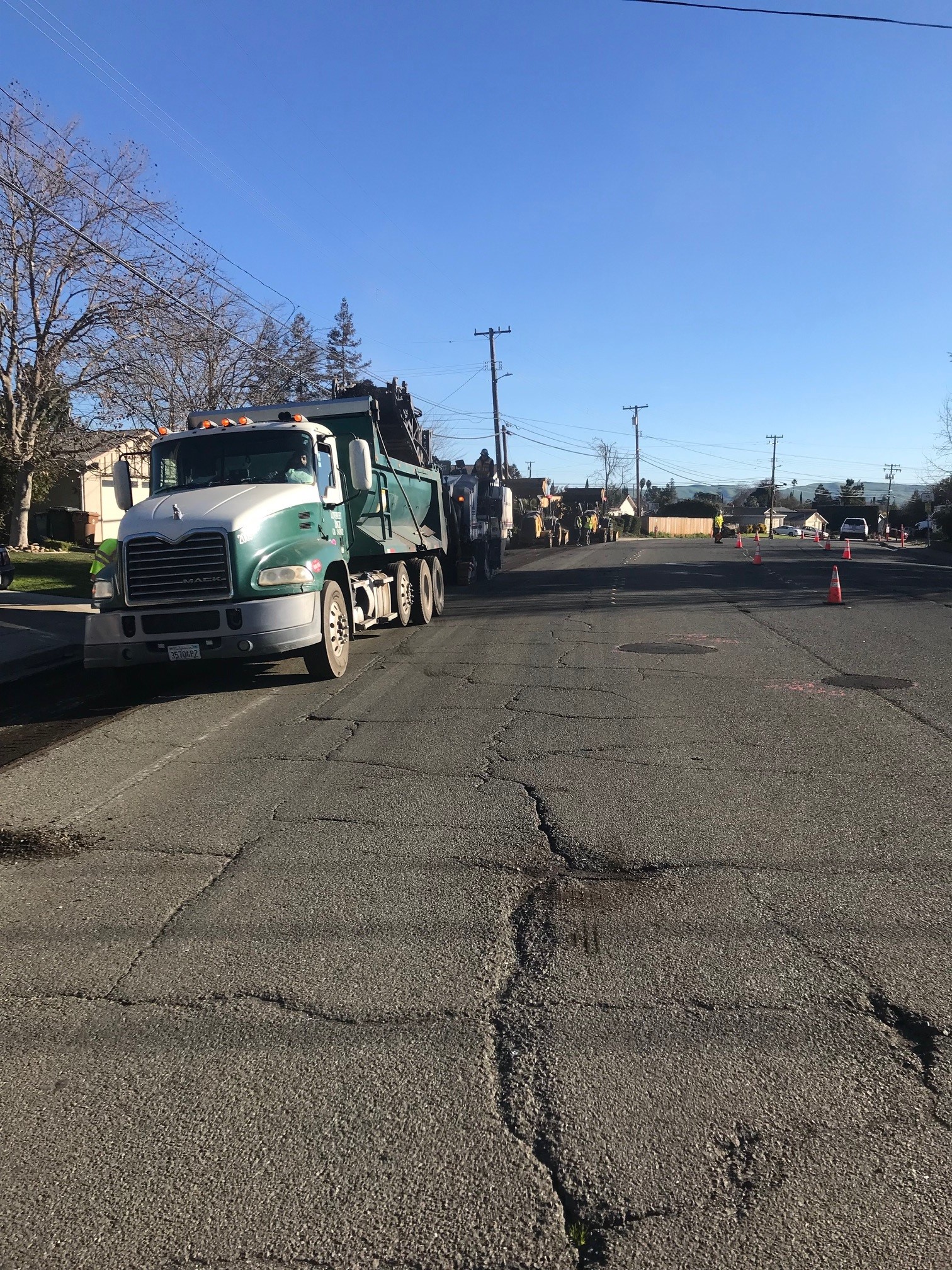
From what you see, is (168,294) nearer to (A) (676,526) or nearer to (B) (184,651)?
(B) (184,651)

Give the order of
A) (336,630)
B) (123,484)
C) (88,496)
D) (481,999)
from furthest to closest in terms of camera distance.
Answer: (88,496)
(123,484)
(336,630)
(481,999)

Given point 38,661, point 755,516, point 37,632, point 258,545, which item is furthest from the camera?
point 755,516

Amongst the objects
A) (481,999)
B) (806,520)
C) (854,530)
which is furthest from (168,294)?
(806,520)

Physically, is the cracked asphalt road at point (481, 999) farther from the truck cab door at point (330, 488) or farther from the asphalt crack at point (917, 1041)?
the truck cab door at point (330, 488)

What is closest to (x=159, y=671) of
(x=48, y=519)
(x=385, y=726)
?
(x=385, y=726)

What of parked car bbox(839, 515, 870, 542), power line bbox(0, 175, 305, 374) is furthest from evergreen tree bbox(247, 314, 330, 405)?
parked car bbox(839, 515, 870, 542)

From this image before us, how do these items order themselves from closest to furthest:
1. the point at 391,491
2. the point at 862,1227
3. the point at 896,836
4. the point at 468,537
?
the point at 862,1227 → the point at 896,836 → the point at 391,491 → the point at 468,537

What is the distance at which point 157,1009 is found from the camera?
382 centimetres

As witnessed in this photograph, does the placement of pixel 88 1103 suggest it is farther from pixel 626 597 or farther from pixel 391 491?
pixel 626 597

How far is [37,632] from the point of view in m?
14.7

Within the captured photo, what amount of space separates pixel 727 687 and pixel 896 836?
4661mm

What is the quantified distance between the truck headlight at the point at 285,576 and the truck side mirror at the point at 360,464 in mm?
1967

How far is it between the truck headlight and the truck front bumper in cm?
16

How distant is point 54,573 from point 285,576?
51.1ft
